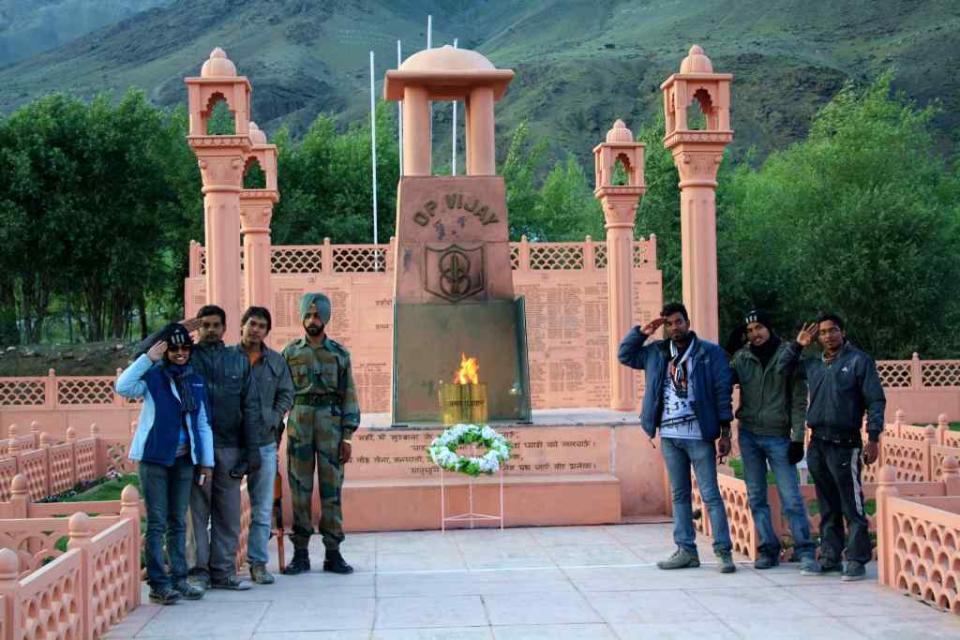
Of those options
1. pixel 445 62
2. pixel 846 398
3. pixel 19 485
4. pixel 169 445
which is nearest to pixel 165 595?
pixel 169 445

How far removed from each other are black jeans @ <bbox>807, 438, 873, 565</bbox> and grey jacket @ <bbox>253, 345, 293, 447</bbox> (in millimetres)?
3483

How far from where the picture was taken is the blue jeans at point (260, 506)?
7203 mm

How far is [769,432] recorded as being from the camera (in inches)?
293

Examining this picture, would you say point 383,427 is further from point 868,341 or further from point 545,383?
point 868,341

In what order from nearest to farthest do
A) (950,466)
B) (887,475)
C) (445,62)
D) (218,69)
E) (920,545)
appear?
1. (920,545)
2. (887,475)
3. (950,466)
4. (445,62)
5. (218,69)

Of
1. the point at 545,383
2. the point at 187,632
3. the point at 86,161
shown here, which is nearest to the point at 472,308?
the point at 187,632

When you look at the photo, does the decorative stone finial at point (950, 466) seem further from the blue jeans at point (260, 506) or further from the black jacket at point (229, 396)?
the black jacket at point (229, 396)

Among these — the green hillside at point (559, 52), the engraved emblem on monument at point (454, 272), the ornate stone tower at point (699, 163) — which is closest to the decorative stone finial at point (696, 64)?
the ornate stone tower at point (699, 163)

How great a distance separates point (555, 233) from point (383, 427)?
88.2 ft

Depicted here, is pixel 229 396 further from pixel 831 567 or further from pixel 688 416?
pixel 831 567

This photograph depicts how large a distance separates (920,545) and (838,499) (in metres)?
0.91

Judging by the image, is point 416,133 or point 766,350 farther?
point 416,133

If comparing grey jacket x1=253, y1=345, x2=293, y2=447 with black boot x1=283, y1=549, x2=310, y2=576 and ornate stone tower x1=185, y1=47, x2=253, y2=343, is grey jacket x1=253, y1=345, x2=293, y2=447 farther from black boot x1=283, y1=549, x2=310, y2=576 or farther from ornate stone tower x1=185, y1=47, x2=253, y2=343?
ornate stone tower x1=185, y1=47, x2=253, y2=343

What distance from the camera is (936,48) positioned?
74.6 meters
